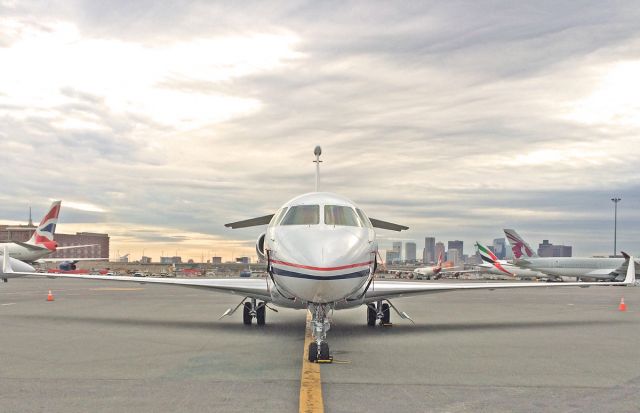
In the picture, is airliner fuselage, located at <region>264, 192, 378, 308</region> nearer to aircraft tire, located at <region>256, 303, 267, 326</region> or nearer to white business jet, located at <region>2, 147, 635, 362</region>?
white business jet, located at <region>2, 147, 635, 362</region>

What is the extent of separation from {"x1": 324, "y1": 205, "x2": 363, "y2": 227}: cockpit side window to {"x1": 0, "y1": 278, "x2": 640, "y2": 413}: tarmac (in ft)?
7.85

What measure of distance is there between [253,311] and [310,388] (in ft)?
28.0

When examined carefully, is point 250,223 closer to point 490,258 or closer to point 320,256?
point 320,256

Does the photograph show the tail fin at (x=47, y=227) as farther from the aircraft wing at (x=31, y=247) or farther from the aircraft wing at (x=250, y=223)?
the aircraft wing at (x=250, y=223)

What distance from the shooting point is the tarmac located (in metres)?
7.00

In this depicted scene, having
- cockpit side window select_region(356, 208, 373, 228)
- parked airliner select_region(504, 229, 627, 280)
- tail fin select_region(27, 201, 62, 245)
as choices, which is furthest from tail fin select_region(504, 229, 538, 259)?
cockpit side window select_region(356, 208, 373, 228)

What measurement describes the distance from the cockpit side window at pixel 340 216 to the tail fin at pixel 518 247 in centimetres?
6846

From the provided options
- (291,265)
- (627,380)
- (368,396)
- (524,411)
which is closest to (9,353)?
(291,265)

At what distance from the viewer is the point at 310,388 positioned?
25.2 ft

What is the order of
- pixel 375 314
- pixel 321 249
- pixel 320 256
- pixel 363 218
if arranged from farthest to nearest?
pixel 375 314
pixel 363 218
pixel 321 249
pixel 320 256

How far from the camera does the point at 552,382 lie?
27.3 feet

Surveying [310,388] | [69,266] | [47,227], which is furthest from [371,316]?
[69,266]

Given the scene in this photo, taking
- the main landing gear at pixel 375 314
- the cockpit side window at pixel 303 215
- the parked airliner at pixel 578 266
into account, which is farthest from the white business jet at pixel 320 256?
the parked airliner at pixel 578 266

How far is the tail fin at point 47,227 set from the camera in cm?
6331
